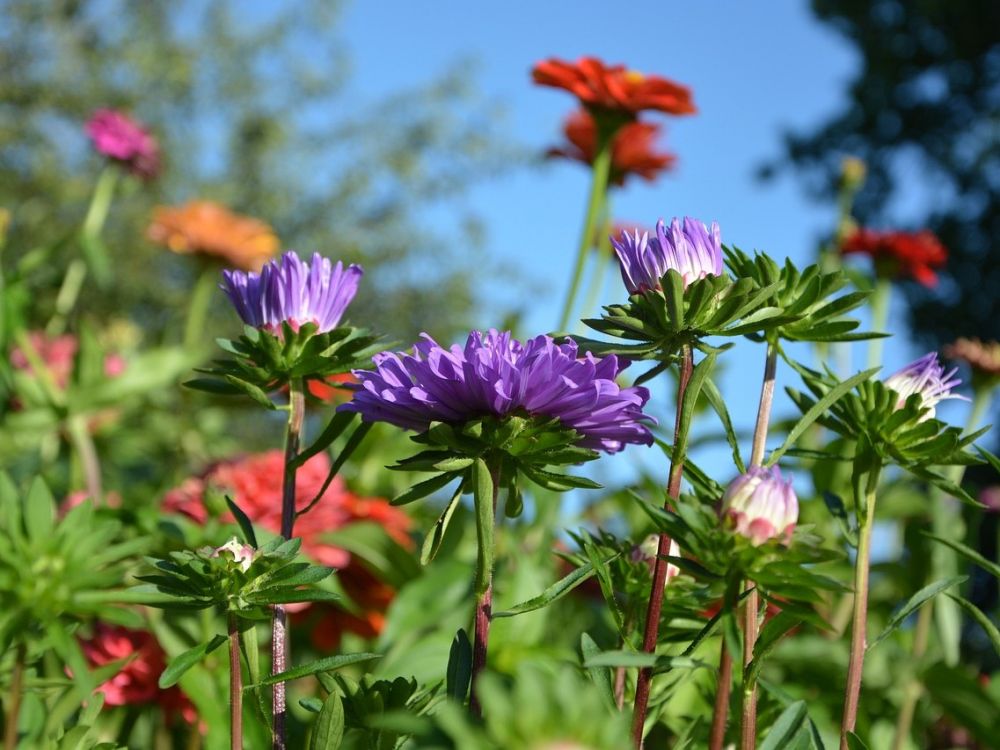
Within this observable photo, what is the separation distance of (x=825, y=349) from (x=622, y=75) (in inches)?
25.1

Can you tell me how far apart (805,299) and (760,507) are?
14 cm

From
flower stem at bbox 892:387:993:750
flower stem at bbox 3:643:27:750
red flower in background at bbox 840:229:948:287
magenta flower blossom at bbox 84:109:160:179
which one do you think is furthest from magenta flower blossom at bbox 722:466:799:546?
magenta flower blossom at bbox 84:109:160:179

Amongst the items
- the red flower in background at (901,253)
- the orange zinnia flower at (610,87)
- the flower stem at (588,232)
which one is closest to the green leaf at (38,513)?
the flower stem at (588,232)

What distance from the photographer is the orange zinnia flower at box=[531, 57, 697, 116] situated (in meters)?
1.30

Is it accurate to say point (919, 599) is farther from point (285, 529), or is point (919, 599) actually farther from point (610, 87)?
point (610, 87)

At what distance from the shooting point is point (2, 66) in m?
8.21

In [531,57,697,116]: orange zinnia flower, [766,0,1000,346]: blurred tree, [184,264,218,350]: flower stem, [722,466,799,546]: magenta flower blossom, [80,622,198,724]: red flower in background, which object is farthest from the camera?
[766,0,1000,346]: blurred tree

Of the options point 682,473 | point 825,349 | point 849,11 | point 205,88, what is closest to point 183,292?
point 205,88

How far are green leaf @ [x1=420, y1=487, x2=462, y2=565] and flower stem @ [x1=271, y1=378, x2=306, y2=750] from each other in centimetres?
7

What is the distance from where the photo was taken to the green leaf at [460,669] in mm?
462

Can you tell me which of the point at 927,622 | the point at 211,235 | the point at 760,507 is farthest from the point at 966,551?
the point at 211,235

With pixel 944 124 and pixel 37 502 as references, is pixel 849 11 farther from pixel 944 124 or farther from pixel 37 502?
pixel 37 502

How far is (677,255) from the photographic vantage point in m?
0.50

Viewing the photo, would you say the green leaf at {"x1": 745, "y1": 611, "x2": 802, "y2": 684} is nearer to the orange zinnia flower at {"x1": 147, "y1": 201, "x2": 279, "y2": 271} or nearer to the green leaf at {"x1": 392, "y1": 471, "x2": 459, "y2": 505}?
the green leaf at {"x1": 392, "y1": 471, "x2": 459, "y2": 505}
